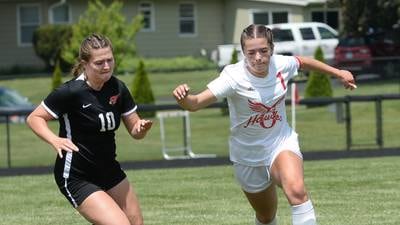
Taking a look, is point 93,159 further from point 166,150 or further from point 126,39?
point 126,39

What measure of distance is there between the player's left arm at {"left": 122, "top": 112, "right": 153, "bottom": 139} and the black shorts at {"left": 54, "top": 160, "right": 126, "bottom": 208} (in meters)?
0.30

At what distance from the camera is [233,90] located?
335 inches

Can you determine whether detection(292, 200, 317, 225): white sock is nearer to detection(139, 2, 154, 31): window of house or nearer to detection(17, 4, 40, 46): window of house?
detection(139, 2, 154, 31): window of house

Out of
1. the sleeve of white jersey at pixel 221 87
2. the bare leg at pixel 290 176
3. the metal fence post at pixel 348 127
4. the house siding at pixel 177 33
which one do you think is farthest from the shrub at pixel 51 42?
the bare leg at pixel 290 176

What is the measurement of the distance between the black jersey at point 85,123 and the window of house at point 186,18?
138 ft

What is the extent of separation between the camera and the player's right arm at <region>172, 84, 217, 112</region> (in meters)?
8.02

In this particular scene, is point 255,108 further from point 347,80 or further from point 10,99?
point 10,99

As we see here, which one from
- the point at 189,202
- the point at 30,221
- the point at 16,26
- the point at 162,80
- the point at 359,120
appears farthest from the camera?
the point at 16,26

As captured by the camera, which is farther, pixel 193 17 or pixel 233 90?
pixel 193 17

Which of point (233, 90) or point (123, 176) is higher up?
point (233, 90)

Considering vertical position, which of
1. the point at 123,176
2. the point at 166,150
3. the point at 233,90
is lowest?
the point at 166,150

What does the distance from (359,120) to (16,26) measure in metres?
25.5

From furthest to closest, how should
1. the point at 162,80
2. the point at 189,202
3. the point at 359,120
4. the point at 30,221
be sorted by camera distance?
1. the point at 162,80
2. the point at 359,120
3. the point at 189,202
4. the point at 30,221

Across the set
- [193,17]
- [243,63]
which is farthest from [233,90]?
[193,17]
